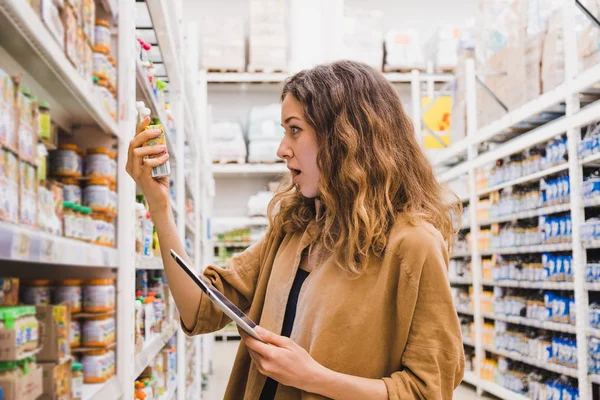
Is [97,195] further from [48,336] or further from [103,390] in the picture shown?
[48,336]

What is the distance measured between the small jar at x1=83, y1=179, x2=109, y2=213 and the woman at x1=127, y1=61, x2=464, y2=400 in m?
0.33

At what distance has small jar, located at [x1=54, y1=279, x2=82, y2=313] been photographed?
1.75 m

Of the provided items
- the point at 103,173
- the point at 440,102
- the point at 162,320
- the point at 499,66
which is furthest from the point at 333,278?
the point at 440,102

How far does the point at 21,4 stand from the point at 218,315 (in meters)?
0.87

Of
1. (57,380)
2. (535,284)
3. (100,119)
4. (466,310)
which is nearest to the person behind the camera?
(57,380)

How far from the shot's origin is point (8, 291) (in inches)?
48.8

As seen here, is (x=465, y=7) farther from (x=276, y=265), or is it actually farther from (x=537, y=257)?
(x=276, y=265)

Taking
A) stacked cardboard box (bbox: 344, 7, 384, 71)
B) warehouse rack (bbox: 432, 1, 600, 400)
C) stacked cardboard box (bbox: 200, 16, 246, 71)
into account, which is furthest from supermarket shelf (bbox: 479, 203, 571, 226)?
stacked cardboard box (bbox: 200, 16, 246, 71)

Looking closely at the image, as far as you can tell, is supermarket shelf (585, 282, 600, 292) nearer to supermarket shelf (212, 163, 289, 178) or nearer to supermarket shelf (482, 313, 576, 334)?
supermarket shelf (482, 313, 576, 334)

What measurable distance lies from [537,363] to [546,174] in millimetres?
1375

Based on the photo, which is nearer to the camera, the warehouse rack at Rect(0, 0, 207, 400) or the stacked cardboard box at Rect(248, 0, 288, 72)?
the warehouse rack at Rect(0, 0, 207, 400)

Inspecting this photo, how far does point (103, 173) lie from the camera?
6.21 ft

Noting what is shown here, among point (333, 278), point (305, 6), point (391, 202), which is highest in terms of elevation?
point (305, 6)

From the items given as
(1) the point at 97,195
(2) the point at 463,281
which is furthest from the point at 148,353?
(2) the point at 463,281
